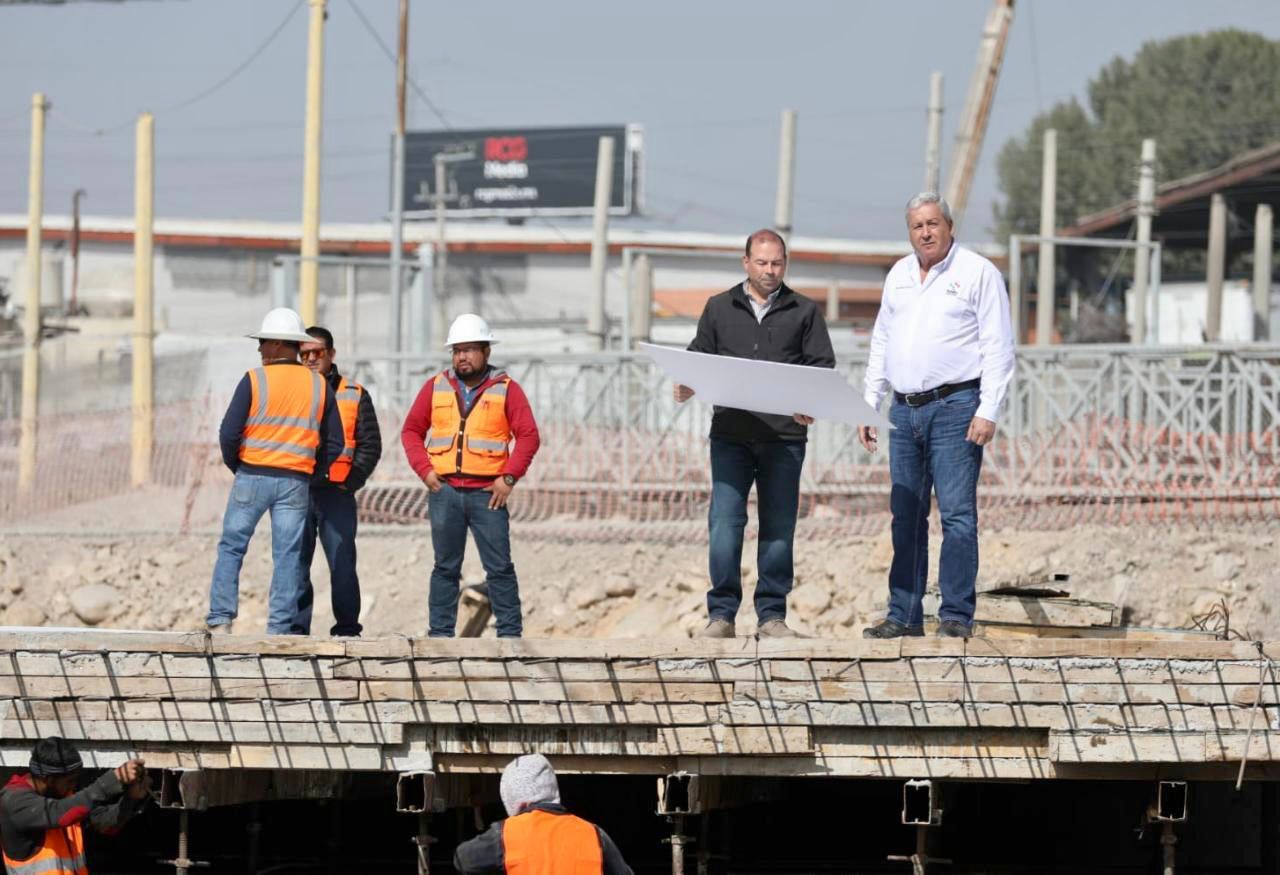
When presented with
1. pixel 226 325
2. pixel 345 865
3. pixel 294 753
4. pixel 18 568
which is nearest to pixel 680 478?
pixel 18 568

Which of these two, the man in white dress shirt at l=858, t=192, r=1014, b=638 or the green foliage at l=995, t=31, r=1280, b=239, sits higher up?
the green foliage at l=995, t=31, r=1280, b=239

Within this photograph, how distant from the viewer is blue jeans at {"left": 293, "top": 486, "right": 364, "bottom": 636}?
10.5 metres

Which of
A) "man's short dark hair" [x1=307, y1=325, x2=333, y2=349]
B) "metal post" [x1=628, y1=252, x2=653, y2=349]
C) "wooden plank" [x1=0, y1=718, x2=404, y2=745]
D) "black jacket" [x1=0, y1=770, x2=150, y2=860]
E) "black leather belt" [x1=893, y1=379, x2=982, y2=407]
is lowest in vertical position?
"black jacket" [x1=0, y1=770, x2=150, y2=860]

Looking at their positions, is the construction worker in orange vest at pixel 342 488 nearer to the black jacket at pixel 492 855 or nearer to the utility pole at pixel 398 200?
the black jacket at pixel 492 855

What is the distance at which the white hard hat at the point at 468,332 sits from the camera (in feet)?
32.6

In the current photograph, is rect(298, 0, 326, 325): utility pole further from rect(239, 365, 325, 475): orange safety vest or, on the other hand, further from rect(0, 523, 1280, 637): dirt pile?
rect(239, 365, 325, 475): orange safety vest

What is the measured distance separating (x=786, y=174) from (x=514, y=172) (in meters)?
36.3

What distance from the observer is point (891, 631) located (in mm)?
8781

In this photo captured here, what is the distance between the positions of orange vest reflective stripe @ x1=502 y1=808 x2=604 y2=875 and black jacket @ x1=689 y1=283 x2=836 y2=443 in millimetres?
3033

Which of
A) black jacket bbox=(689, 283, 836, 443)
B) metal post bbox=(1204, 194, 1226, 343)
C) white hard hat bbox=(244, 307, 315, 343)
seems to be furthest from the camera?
metal post bbox=(1204, 194, 1226, 343)

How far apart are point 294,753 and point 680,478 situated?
12.4m

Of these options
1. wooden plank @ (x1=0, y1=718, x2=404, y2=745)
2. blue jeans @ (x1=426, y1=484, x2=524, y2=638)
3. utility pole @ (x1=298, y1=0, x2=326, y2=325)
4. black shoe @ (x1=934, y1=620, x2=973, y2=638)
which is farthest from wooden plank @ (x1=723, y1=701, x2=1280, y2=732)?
utility pole @ (x1=298, y1=0, x2=326, y2=325)

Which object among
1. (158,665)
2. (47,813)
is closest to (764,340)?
(158,665)

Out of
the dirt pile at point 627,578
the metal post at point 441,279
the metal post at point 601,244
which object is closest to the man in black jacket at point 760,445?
the dirt pile at point 627,578
